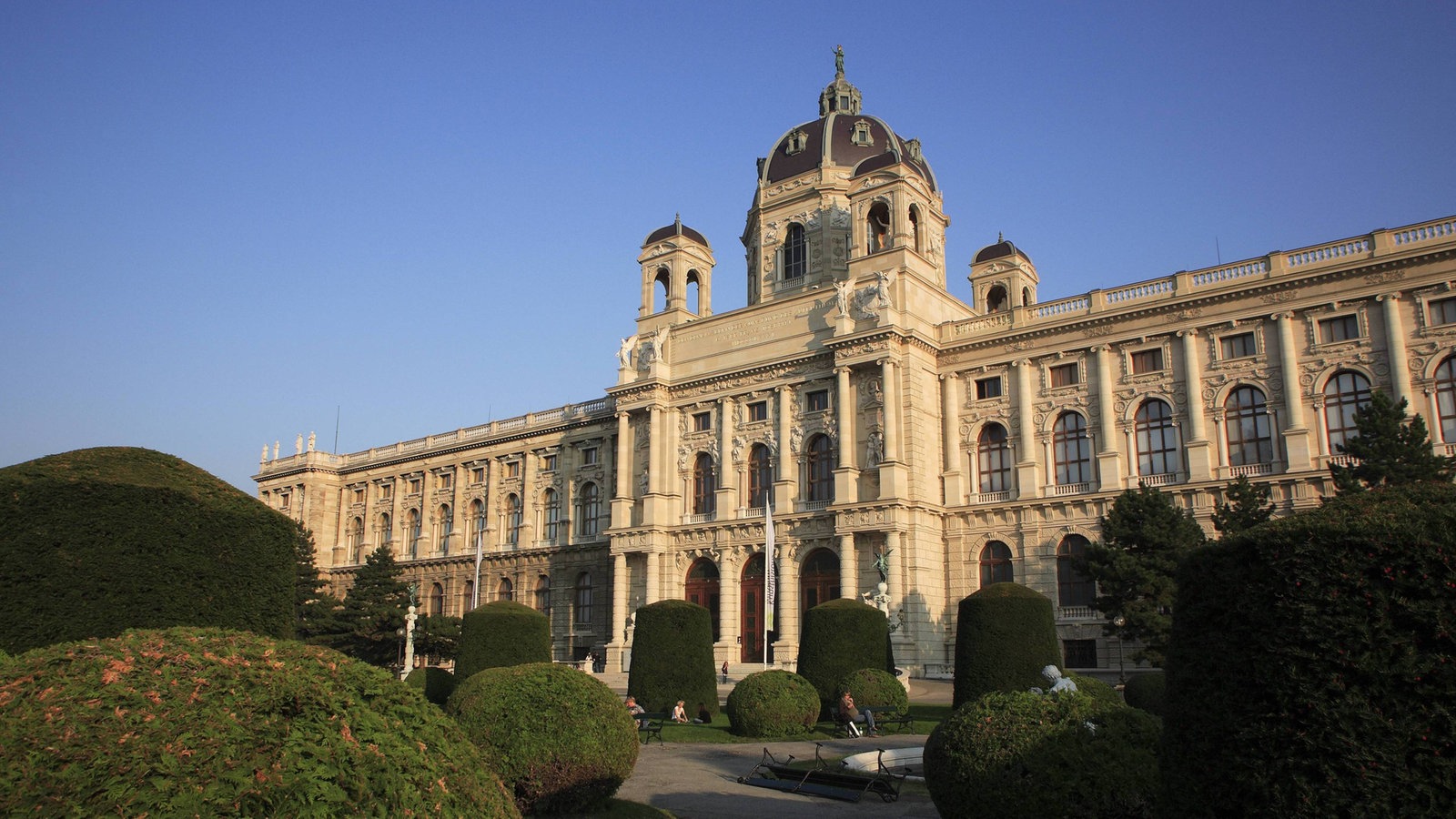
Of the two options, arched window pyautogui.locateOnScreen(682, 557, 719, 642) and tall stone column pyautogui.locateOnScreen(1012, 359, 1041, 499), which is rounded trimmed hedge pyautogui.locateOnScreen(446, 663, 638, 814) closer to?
tall stone column pyautogui.locateOnScreen(1012, 359, 1041, 499)

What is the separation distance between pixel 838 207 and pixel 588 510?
815 inches

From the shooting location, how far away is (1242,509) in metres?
30.5

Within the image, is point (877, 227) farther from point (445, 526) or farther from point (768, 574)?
point (445, 526)

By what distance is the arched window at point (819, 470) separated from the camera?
151 ft

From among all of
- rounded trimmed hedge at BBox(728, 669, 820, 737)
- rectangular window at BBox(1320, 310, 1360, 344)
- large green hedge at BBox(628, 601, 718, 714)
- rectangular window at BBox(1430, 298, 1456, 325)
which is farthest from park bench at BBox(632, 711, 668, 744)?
rectangular window at BBox(1430, 298, 1456, 325)

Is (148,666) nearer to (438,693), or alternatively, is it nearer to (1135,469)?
(438,693)

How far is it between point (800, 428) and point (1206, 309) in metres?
16.6

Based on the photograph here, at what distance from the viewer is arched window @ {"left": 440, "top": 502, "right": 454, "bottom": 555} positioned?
65250 millimetres

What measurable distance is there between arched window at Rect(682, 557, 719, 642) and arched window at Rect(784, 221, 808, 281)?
1490cm

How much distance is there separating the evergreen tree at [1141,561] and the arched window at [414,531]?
44.6 m

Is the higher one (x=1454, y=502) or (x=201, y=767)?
(x=1454, y=502)

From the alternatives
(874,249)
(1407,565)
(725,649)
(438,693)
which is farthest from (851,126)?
(1407,565)

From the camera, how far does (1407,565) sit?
20.7 feet

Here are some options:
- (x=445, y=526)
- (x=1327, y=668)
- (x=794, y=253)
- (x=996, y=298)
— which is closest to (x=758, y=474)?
(x=794, y=253)
